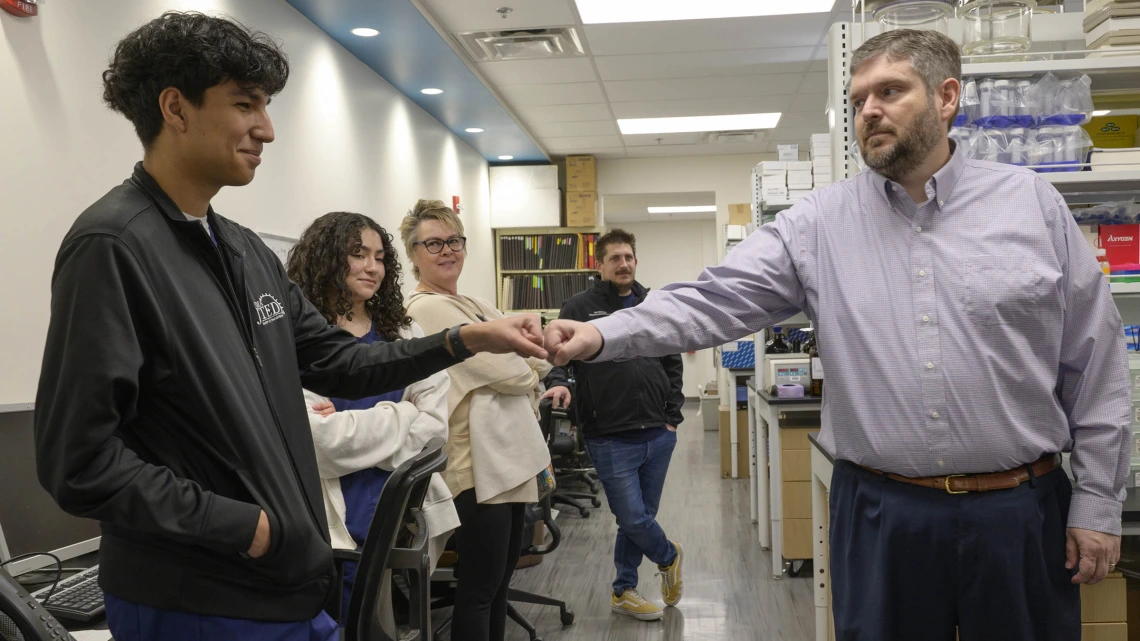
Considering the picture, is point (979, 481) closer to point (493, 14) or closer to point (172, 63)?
point (172, 63)

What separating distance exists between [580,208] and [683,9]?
14.6 feet

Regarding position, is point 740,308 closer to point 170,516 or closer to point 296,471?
point 296,471

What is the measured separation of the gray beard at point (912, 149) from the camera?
1.68 meters

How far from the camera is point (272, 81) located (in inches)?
53.5

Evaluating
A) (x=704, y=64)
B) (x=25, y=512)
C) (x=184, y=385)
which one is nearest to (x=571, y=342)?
(x=184, y=385)

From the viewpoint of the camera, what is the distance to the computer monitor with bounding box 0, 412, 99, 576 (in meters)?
1.95

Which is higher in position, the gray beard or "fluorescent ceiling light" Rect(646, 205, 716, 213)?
"fluorescent ceiling light" Rect(646, 205, 716, 213)

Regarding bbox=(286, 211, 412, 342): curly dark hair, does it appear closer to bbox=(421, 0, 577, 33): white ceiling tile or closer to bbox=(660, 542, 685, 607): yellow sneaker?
bbox=(660, 542, 685, 607): yellow sneaker

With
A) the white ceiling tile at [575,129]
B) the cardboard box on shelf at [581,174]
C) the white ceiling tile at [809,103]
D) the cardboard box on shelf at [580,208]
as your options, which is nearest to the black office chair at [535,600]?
the white ceiling tile at [809,103]

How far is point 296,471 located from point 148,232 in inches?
16.1

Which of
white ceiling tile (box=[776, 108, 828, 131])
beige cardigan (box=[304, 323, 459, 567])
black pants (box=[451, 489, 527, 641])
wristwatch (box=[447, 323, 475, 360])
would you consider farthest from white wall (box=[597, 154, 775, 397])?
wristwatch (box=[447, 323, 475, 360])

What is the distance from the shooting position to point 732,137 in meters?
8.66

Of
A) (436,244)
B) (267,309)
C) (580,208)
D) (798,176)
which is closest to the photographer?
(267,309)

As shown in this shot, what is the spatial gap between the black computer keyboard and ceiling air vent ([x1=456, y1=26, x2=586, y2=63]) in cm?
401
